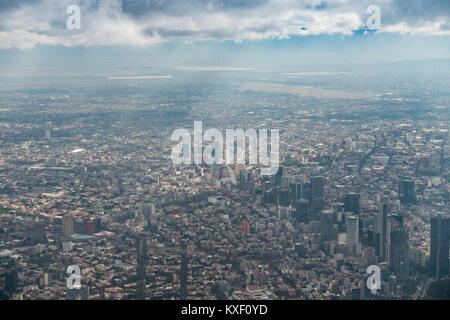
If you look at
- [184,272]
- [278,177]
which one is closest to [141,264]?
[184,272]

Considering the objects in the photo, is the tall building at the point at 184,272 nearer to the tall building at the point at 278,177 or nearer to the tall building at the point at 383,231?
the tall building at the point at 383,231

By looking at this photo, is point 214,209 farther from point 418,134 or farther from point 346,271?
point 418,134

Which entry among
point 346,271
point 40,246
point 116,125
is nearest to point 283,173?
point 346,271

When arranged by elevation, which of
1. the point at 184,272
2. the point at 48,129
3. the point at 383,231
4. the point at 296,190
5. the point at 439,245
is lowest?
the point at 184,272

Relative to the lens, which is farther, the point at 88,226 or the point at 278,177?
the point at 278,177

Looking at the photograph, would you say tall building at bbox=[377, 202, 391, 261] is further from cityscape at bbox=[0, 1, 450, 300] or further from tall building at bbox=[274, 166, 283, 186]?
tall building at bbox=[274, 166, 283, 186]

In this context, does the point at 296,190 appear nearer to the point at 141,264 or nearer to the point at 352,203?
the point at 352,203

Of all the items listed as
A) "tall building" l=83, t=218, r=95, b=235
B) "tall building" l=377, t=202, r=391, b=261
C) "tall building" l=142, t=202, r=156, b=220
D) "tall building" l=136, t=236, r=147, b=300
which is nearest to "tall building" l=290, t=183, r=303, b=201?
"tall building" l=377, t=202, r=391, b=261
